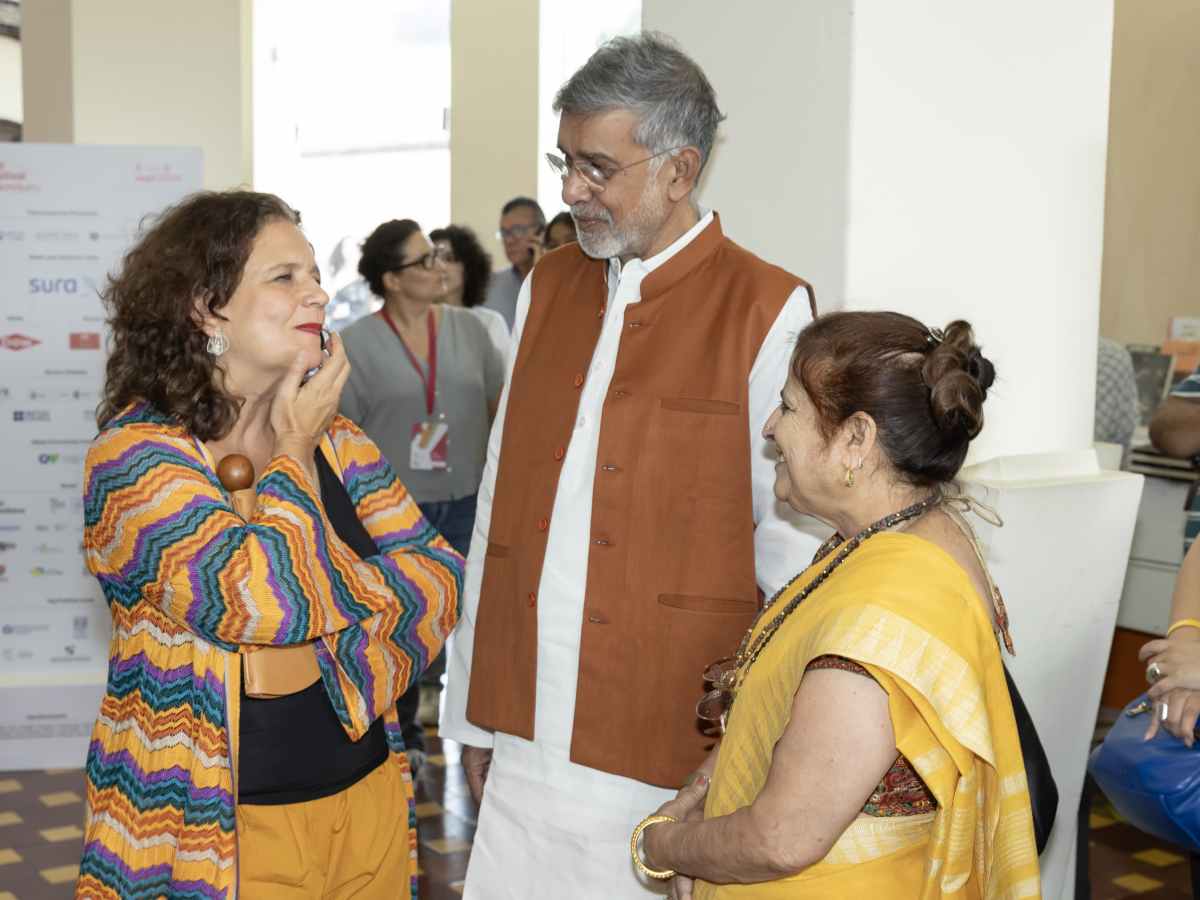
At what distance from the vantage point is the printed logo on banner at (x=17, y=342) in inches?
181

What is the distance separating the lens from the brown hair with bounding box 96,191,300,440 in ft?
6.17

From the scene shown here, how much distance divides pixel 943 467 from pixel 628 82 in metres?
0.83

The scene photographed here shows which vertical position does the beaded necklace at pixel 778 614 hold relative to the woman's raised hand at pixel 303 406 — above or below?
below

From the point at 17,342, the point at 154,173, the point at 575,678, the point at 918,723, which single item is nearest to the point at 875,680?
the point at 918,723

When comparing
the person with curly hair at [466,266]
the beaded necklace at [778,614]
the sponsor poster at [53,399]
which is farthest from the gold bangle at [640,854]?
the person with curly hair at [466,266]

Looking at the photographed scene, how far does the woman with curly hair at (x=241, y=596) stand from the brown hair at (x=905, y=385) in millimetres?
725

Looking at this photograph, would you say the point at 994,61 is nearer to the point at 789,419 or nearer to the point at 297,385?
the point at 789,419

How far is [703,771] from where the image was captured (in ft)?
5.86

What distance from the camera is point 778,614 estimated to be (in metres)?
1.66

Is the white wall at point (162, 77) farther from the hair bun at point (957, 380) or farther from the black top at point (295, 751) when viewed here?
the hair bun at point (957, 380)

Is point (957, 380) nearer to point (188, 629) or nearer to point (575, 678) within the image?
point (575, 678)

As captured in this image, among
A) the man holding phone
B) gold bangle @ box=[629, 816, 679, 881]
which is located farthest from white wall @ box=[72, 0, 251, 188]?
gold bangle @ box=[629, 816, 679, 881]

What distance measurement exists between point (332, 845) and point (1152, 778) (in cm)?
125

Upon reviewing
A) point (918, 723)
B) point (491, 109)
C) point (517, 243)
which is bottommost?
point (918, 723)
